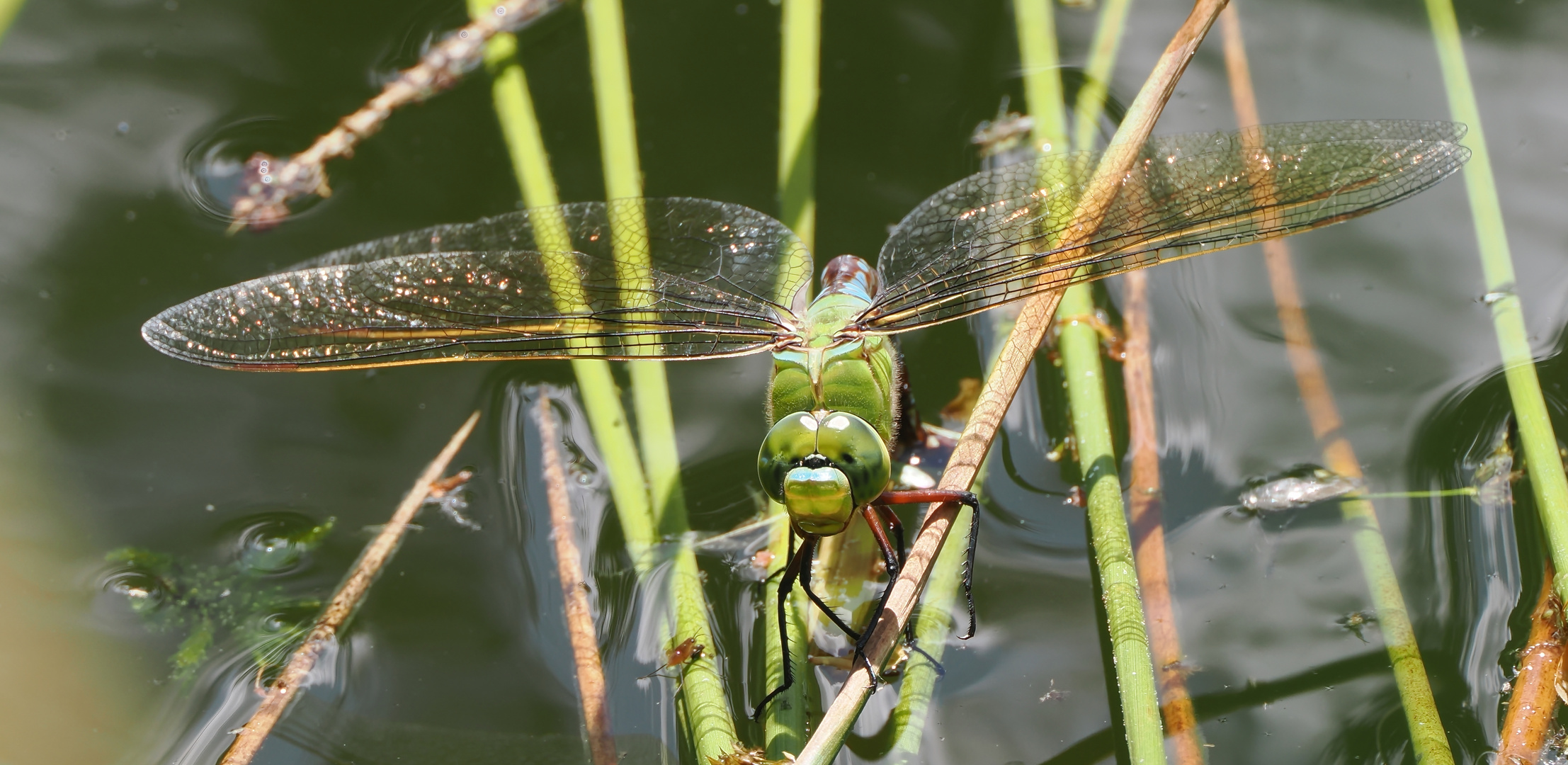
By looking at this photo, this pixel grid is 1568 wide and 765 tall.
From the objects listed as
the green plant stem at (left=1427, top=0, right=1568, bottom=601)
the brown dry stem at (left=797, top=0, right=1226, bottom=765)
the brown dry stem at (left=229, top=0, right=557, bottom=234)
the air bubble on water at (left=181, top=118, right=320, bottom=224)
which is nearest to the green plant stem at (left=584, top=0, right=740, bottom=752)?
the brown dry stem at (left=797, top=0, right=1226, bottom=765)

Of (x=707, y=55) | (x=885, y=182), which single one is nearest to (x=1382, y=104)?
(x=885, y=182)

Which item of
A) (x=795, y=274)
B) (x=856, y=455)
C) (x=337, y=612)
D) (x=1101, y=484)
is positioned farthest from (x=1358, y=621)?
(x=337, y=612)

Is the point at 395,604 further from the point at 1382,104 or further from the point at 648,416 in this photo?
the point at 1382,104

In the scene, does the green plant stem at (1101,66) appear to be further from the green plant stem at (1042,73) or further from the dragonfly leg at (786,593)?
the dragonfly leg at (786,593)

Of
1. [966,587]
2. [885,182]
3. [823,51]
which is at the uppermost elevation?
[823,51]

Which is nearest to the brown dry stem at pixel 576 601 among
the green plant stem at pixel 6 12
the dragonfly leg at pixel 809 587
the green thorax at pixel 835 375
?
the dragonfly leg at pixel 809 587

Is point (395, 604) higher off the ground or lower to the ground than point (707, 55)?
lower

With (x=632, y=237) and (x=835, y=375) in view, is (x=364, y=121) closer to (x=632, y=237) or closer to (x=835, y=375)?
(x=632, y=237)
